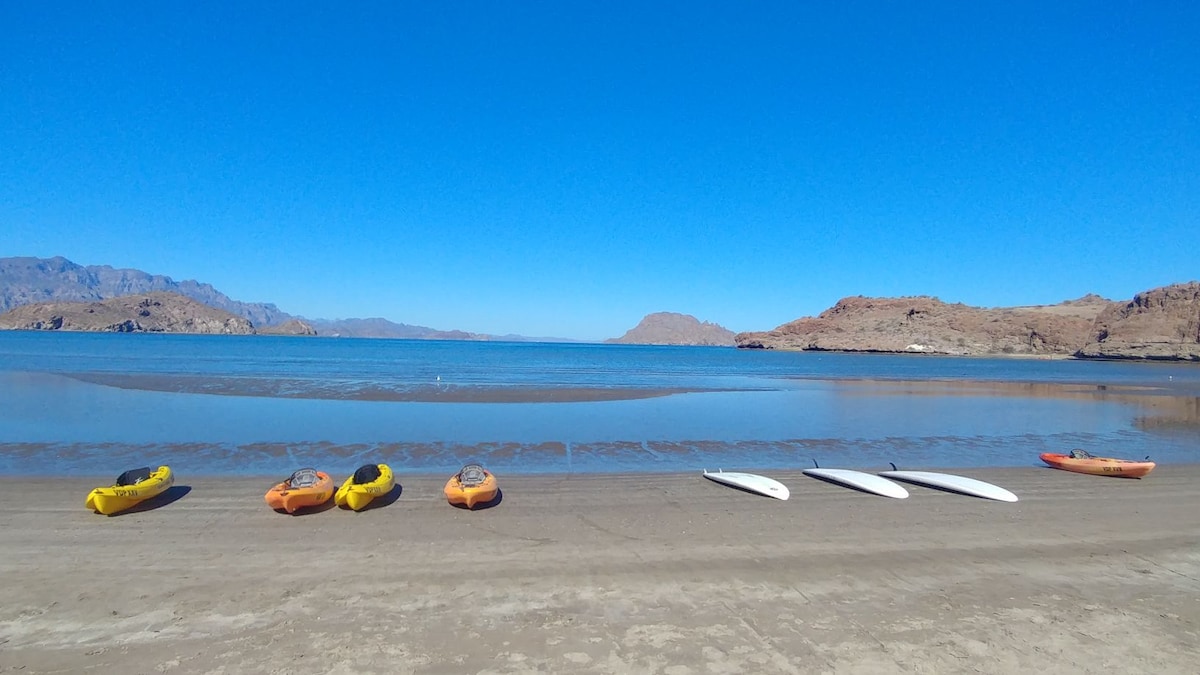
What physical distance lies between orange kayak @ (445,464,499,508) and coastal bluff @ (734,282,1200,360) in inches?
5757

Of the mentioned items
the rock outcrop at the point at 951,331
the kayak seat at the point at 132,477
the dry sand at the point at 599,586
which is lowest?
the dry sand at the point at 599,586

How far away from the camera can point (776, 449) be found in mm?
17938

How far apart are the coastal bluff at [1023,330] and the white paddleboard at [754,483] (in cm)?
14096

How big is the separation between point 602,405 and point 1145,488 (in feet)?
63.5

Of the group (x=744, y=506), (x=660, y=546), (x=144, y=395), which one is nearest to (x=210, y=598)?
(x=660, y=546)

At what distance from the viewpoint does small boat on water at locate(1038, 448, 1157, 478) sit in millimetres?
14258

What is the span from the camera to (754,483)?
12484 mm

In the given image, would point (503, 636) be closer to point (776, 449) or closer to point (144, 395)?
point (776, 449)

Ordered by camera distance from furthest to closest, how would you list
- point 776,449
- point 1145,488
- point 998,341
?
point 998,341 < point 776,449 < point 1145,488

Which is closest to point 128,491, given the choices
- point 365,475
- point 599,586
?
point 365,475

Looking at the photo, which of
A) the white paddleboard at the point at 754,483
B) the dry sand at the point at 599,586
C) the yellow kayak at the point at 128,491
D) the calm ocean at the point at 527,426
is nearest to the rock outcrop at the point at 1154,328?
the calm ocean at the point at 527,426

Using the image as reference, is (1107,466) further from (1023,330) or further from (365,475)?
(1023,330)

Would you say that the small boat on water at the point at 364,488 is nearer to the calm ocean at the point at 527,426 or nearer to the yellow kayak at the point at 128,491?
the calm ocean at the point at 527,426

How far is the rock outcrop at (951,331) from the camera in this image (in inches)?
5541
